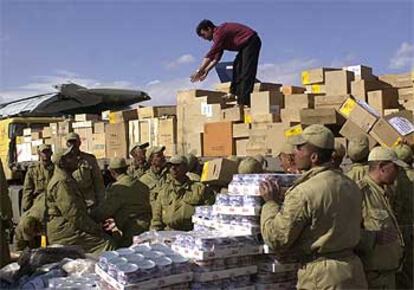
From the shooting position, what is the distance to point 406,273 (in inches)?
210

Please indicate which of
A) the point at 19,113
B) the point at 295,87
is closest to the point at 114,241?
the point at 295,87

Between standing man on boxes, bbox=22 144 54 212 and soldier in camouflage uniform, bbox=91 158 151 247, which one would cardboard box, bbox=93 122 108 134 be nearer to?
standing man on boxes, bbox=22 144 54 212

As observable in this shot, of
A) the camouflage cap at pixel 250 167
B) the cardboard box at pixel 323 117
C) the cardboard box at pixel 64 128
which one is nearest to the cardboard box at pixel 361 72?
the cardboard box at pixel 323 117

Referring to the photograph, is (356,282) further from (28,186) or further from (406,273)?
(28,186)

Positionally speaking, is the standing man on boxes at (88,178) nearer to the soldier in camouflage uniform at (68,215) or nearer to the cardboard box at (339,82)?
the soldier in camouflage uniform at (68,215)

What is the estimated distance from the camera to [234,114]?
326 inches

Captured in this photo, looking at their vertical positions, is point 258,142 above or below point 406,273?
above

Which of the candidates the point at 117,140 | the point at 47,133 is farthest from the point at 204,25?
the point at 47,133

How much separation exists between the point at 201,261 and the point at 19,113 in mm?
11104

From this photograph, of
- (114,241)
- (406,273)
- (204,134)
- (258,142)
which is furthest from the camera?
(204,134)

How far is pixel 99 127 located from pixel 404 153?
577 cm

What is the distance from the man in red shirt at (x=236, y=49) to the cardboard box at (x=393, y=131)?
9.15ft

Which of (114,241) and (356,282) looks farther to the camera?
(114,241)

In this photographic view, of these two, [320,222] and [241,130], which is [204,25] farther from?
[320,222]
